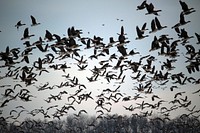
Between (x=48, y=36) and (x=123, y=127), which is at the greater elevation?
(x=48, y=36)

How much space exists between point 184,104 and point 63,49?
1706 cm

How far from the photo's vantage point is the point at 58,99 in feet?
107

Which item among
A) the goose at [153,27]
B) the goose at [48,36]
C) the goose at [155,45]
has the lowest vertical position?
the goose at [155,45]

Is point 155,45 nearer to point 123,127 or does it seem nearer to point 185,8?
point 185,8

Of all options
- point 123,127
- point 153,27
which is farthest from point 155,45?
point 123,127

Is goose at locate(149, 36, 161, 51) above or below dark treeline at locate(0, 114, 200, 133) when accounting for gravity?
above

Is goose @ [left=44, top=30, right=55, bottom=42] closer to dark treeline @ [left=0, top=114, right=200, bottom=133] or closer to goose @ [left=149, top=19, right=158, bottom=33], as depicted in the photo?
goose @ [left=149, top=19, right=158, bottom=33]

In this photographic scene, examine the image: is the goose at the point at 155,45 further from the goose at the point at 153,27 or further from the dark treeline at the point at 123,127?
the dark treeline at the point at 123,127

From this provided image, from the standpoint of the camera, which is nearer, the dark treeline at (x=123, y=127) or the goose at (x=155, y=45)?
the goose at (x=155, y=45)

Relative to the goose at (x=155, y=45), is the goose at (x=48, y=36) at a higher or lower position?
higher

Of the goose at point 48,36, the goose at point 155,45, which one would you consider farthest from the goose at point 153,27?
the goose at point 48,36

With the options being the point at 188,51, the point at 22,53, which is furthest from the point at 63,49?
the point at 188,51

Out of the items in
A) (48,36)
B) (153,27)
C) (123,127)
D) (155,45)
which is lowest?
(123,127)

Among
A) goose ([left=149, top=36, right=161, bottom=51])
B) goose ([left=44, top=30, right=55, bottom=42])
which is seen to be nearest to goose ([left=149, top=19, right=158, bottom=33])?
goose ([left=149, top=36, right=161, bottom=51])
